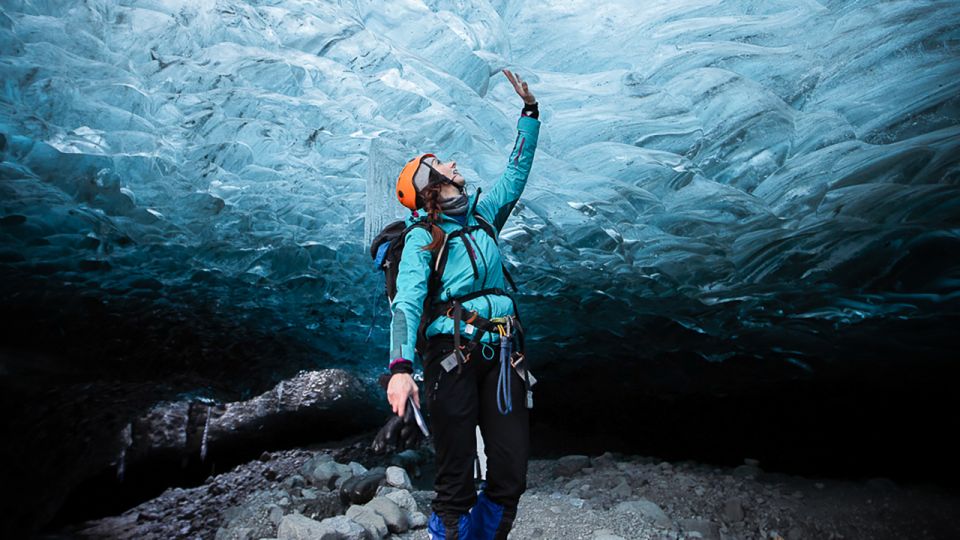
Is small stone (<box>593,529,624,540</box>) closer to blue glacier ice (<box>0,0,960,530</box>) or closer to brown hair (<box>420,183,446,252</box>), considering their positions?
blue glacier ice (<box>0,0,960,530</box>)

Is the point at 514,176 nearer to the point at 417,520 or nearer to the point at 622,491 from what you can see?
the point at 417,520

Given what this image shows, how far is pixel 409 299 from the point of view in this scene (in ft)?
8.57

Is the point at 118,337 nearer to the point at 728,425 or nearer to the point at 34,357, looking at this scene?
the point at 34,357

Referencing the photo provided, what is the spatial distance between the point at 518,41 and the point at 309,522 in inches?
133

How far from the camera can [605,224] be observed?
526cm

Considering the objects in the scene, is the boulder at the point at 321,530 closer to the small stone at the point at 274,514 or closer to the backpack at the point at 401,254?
the small stone at the point at 274,514

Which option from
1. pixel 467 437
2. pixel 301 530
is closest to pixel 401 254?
pixel 467 437

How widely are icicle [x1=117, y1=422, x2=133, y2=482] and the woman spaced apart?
4363 millimetres

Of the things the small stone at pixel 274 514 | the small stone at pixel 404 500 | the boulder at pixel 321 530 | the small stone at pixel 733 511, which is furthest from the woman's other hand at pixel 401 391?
the small stone at pixel 733 511

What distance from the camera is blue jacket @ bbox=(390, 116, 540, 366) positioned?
2.57 metres

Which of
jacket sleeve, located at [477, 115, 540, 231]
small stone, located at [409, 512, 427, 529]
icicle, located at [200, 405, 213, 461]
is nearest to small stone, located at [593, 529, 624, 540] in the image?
small stone, located at [409, 512, 427, 529]

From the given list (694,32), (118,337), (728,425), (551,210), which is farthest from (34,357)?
(728,425)

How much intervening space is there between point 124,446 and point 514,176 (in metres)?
4.77

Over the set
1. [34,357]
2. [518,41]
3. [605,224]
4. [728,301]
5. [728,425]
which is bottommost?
[728,425]
